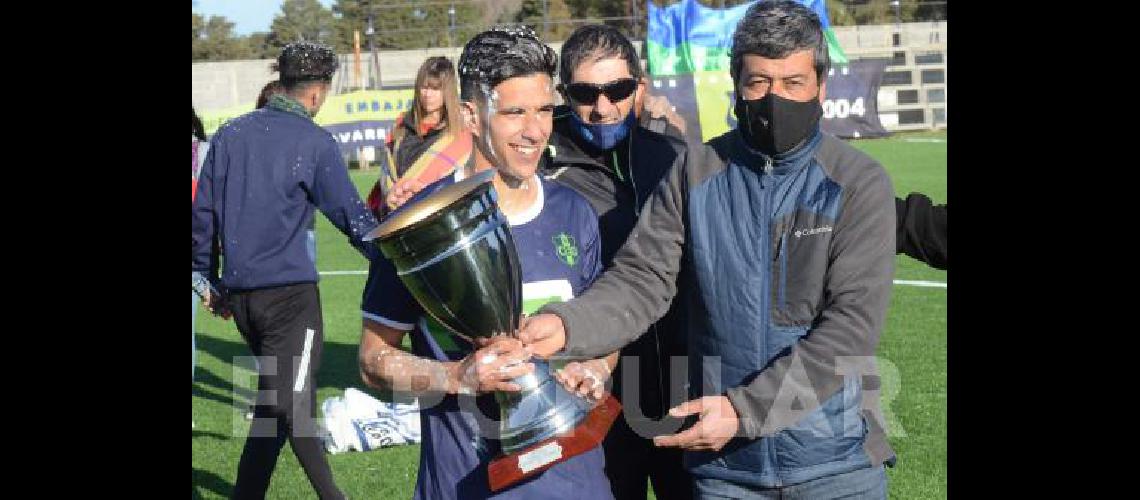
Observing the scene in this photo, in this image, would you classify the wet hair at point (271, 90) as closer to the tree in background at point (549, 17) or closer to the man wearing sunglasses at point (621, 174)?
the man wearing sunglasses at point (621, 174)

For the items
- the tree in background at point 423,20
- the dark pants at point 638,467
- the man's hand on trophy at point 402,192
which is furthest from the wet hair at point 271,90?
the tree in background at point 423,20

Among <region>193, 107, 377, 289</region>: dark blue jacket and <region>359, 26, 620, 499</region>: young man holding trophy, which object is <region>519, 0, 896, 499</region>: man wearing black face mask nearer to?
<region>359, 26, 620, 499</region>: young man holding trophy

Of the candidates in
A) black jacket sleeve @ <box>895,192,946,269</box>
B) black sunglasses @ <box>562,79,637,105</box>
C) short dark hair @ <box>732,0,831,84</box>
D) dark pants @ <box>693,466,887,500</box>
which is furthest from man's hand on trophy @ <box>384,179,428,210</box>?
black jacket sleeve @ <box>895,192,946,269</box>

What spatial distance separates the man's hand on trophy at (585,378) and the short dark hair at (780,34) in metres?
0.92

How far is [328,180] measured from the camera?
6.75m

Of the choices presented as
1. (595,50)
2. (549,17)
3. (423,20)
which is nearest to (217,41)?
(423,20)

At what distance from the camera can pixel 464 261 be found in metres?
3.27

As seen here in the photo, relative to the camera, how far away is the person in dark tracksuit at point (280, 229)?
674cm

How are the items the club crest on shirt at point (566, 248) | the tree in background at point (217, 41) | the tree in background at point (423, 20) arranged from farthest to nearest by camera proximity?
the tree in background at point (217, 41) → the tree in background at point (423, 20) → the club crest on shirt at point (566, 248)

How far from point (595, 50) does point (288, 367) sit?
2905 millimetres

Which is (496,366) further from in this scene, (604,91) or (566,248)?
(604,91)
